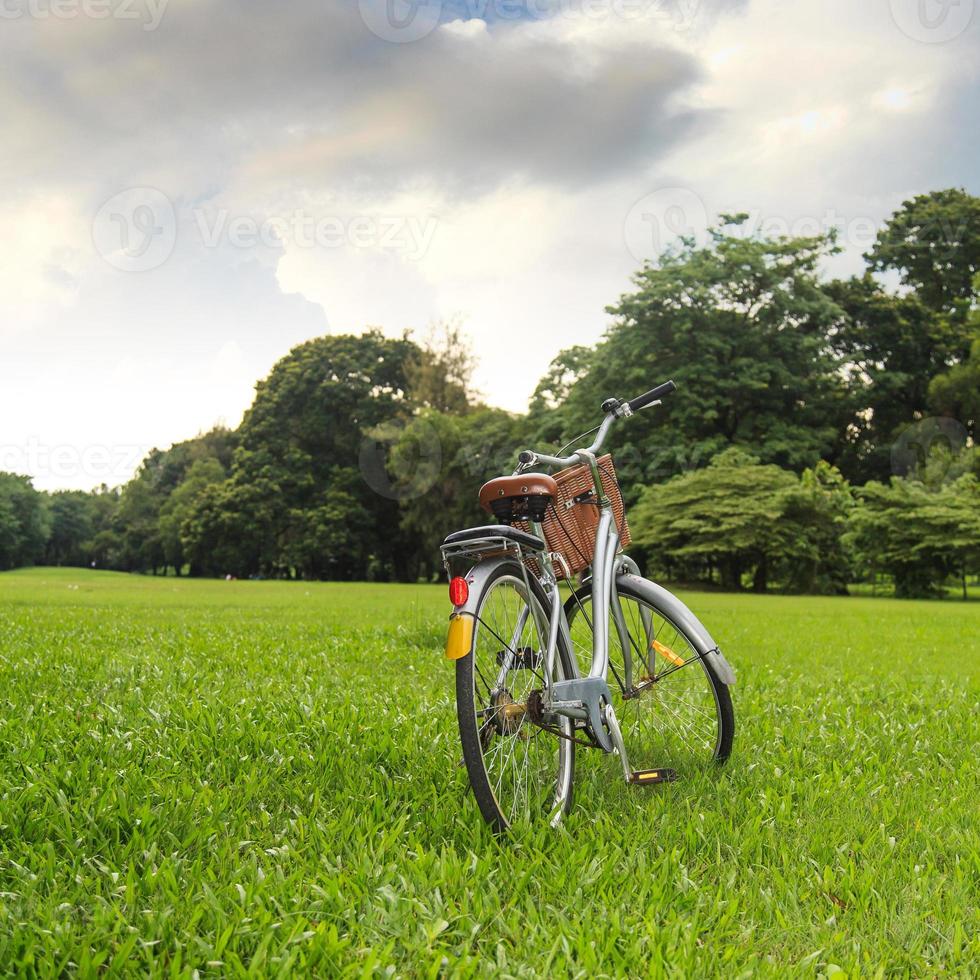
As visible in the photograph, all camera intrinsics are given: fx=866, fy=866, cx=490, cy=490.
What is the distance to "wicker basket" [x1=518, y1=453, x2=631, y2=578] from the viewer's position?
123 inches

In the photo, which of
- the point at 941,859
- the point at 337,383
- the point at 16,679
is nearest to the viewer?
the point at 941,859

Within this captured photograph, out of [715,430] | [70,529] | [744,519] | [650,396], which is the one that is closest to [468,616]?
[650,396]

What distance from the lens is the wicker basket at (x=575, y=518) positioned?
3129mm

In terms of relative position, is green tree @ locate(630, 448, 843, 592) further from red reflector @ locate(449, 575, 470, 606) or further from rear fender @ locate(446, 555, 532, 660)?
red reflector @ locate(449, 575, 470, 606)

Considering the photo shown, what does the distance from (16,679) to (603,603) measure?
12.6 feet

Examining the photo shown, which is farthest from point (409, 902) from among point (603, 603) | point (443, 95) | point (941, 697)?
point (443, 95)

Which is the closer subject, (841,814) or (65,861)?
(65,861)

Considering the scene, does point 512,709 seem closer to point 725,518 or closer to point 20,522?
point 725,518

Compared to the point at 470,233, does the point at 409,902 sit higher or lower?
lower

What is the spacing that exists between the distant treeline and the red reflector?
929 inches

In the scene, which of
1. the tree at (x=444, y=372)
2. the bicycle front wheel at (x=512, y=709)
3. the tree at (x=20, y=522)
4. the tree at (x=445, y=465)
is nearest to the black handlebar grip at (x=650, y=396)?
the bicycle front wheel at (x=512, y=709)

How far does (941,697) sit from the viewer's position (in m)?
5.65

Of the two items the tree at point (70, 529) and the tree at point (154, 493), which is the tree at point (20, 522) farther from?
the tree at point (70, 529)

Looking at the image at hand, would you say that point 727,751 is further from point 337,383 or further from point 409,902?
point 337,383
